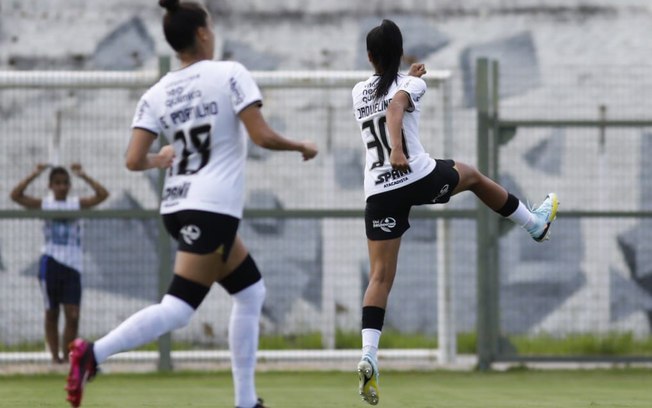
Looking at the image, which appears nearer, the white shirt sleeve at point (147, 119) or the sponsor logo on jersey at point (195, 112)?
the sponsor logo on jersey at point (195, 112)

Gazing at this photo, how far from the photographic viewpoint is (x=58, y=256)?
12875mm

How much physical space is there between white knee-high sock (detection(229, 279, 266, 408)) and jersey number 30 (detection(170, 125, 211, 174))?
Result: 0.66 meters

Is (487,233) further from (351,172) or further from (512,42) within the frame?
(512,42)

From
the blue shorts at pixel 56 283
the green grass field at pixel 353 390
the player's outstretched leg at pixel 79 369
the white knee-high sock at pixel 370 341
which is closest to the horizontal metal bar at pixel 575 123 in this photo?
the green grass field at pixel 353 390

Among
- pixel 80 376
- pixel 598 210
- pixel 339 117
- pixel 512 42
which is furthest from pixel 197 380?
pixel 512 42

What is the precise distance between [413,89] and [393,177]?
550 mm

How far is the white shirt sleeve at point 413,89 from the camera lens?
8.41 m

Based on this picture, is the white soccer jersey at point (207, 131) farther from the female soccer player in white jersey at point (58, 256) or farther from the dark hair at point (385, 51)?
the female soccer player in white jersey at point (58, 256)

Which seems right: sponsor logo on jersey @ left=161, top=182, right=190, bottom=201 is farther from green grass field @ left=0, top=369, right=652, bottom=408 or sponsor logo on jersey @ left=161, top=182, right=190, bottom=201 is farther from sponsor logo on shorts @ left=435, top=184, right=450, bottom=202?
green grass field @ left=0, top=369, right=652, bottom=408

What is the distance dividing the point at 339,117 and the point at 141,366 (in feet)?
10.6

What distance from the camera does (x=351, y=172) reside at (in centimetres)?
1414

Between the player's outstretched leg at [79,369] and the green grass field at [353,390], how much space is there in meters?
2.75

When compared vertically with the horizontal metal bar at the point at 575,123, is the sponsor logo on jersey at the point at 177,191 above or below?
below

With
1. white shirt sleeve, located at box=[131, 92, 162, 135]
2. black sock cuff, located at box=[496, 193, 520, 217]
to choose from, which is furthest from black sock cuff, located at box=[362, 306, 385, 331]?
white shirt sleeve, located at box=[131, 92, 162, 135]
